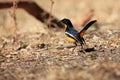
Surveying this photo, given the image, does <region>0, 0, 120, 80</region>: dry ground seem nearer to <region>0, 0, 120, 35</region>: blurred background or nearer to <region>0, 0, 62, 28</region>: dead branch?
<region>0, 0, 62, 28</region>: dead branch

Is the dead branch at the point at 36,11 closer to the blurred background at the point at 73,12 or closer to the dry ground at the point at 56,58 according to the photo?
the blurred background at the point at 73,12

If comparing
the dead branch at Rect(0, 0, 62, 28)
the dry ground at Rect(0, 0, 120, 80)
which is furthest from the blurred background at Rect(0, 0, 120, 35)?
the dry ground at Rect(0, 0, 120, 80)

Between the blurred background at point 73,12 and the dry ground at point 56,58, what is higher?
the blurred background at point 73,12

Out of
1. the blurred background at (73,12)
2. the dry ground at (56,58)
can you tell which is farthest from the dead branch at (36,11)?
the dry ground at (56,58)

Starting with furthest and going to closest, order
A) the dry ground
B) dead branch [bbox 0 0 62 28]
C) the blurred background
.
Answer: the blurred background
dead branch [bbox 0 0 62 28]
the dry ground

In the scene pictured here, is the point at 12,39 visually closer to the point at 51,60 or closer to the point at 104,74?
the point at 51,60

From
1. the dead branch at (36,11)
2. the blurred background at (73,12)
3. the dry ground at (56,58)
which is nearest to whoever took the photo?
the dry ground at (56,58)

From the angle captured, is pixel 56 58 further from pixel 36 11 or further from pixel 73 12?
pixel 73 12

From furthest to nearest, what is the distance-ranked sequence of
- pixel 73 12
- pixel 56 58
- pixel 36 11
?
pixel 73 12 < pixel 36 11 < pixel 56 58

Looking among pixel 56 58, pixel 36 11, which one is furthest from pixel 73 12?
pixel 56 58

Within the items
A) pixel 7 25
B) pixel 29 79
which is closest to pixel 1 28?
pixel 7 25

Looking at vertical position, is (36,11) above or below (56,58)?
above
